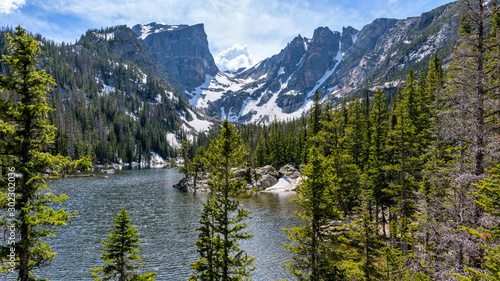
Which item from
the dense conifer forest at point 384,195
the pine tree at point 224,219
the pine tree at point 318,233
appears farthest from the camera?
the pine tree at point 224,219

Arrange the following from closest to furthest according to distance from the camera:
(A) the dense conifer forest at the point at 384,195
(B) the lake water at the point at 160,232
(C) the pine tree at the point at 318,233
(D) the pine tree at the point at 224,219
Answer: (A) the dense conifer forest at the point at 384,195 < (C) the pine tree at the point at 318,233 < (D) the pine tree at the point at 224,219 < (B) the lake water at the point at 160,232

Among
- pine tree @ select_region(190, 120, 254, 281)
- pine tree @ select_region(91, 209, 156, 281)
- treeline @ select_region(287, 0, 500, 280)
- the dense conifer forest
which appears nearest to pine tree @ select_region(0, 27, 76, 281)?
the dense conifer forest

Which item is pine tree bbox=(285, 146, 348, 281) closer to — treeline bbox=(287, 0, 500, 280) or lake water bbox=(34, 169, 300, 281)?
treeline bbox=(287, 0, 500, 280)

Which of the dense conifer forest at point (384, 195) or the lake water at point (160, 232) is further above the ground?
the dense conifer forest at point (384, 195)

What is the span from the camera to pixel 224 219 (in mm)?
16906

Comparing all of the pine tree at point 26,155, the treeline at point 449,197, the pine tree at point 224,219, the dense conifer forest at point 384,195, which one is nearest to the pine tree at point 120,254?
the dense conifer forest at point 384,195

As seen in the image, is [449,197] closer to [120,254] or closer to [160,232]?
[120,254]

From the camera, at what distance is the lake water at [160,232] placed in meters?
25.0

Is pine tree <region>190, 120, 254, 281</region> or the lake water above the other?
pine tree <region>190, 120, 254, 281</region>

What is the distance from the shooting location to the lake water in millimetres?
24969

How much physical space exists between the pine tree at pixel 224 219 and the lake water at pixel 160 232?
913cm

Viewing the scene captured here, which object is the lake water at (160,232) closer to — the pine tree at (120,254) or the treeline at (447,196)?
the treeline at (447,196)

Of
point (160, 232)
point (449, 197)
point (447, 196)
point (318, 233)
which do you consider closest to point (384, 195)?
point (449, 197)

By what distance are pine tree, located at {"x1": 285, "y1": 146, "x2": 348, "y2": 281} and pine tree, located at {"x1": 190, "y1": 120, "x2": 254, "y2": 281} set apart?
347cm
